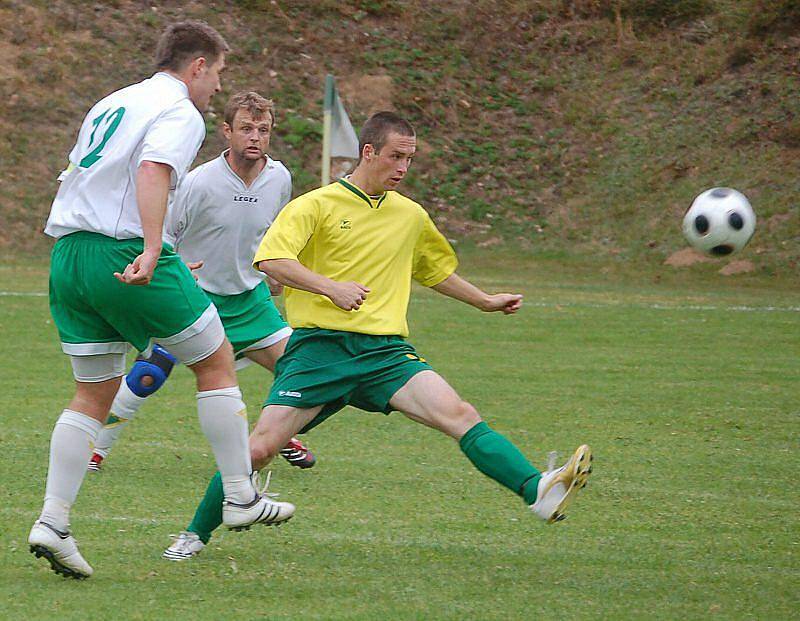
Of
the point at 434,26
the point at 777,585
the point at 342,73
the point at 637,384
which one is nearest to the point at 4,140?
the point at 342,73

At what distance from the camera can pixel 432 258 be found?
551cm

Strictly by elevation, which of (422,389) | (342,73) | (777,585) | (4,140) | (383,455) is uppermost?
(422,389)

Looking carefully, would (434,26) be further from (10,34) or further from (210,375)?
(210,375)

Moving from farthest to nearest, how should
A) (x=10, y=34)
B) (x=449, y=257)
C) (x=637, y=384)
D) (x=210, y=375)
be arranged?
1. (x=10, y=34)
2. (x=637, y=384)
3. (x=449, y=257)
4. (x=210, y=375)

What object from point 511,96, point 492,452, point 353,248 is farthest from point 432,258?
point 511,96

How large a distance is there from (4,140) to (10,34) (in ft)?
10.0

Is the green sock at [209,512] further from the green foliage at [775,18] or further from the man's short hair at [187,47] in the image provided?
the green foliage at [775,18]

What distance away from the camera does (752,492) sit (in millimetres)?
6430

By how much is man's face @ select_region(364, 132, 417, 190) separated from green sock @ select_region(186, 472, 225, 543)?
1.39 metres

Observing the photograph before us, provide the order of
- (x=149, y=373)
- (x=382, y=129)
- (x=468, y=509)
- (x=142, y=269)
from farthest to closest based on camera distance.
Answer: (x=149, y=373), (x=468, y=509), (x=382, y=129), (x=142, y=269)

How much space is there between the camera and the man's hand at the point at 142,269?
425cm

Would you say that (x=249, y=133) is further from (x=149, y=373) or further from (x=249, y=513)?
(x=249, y=513)

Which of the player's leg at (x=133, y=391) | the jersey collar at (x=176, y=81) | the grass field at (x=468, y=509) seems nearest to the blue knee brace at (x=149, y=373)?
the player's leg at (x=133, y=391)

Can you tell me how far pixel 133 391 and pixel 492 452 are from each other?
99.6 inches
